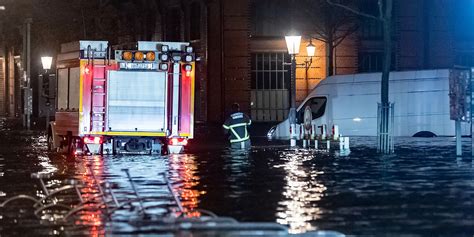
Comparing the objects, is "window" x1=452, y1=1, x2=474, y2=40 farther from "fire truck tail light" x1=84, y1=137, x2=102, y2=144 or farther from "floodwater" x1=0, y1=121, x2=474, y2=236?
"fire truck tail light" x1=84, y1=137, x2=102, y2=144

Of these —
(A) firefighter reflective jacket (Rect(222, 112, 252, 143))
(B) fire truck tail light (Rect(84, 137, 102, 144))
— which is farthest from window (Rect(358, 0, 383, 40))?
(B) fire truck tail light (Rect(84, 137, 102, 144))

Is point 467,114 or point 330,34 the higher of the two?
point 330,34

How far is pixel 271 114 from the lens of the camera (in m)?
50.4

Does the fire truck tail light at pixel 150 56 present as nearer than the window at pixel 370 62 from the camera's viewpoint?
Yes

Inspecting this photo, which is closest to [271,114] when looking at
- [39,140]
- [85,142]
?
[39,140]

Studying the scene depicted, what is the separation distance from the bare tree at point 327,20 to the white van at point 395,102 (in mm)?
11580

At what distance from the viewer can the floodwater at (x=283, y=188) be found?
12828 mm

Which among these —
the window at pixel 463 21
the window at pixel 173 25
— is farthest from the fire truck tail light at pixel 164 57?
the window at pixel 173 25

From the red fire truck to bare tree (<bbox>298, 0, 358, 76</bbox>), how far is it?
20.7 metres

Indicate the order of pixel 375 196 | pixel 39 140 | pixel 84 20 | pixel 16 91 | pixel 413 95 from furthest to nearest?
pixel 16 91, pixel 84 20, pixel 39 140, pixel 413 95, pixel 375 196

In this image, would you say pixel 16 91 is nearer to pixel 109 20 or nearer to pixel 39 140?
pixel 109 20

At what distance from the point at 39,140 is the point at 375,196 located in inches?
938

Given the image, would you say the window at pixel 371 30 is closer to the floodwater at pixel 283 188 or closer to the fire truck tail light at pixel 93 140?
the floodwater at pixel 283 188

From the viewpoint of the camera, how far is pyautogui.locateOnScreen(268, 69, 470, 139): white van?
1303 inches
